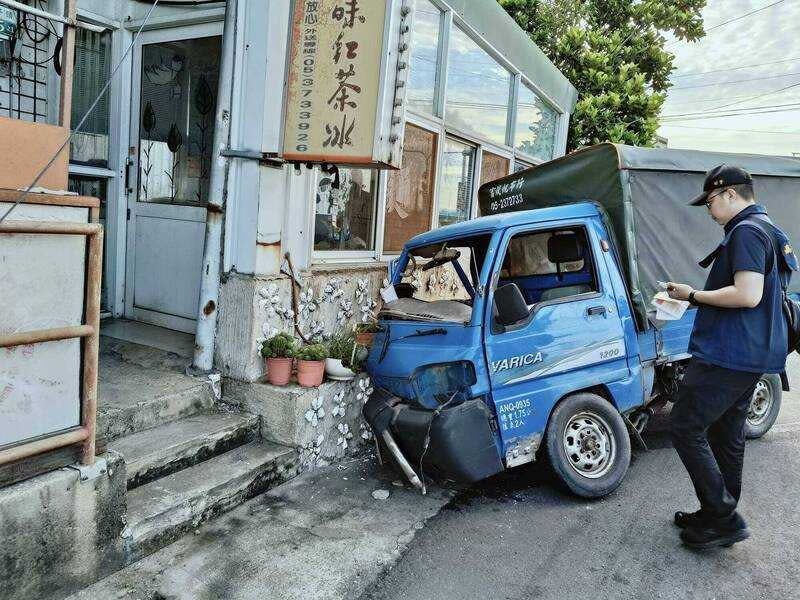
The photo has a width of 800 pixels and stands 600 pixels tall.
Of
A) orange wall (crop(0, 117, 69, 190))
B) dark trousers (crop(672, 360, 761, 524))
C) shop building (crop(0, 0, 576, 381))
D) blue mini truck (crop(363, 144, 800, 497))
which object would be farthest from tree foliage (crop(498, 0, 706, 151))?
orange wall (crop(0, 117, 69, 190))

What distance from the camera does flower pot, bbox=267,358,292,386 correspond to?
14.9 ft

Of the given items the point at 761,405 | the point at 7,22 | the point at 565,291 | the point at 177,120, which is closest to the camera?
the point at 7,22

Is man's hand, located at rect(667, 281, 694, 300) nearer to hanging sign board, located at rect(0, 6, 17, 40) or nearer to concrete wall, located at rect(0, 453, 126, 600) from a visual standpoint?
concrete wall, located at rect(0, 453, 126, 600)

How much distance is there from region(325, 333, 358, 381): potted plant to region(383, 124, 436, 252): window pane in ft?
6.20

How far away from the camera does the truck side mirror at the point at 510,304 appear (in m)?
3.78

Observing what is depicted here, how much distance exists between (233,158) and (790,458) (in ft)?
16.4

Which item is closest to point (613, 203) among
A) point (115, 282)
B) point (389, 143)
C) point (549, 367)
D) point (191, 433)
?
point (549, 367)

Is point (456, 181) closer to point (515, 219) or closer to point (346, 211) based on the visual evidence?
point (346, 211)

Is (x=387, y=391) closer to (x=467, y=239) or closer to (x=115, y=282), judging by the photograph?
(x=467, y=239)

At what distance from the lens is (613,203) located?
4.58 meters

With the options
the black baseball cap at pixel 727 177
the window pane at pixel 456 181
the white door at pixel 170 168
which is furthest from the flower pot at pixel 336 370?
the window pane at pixel 456 181

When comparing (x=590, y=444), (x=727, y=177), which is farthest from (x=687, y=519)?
(x=727, y=177)

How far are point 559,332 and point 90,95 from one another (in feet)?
15.0

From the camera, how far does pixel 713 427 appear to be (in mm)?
3479
